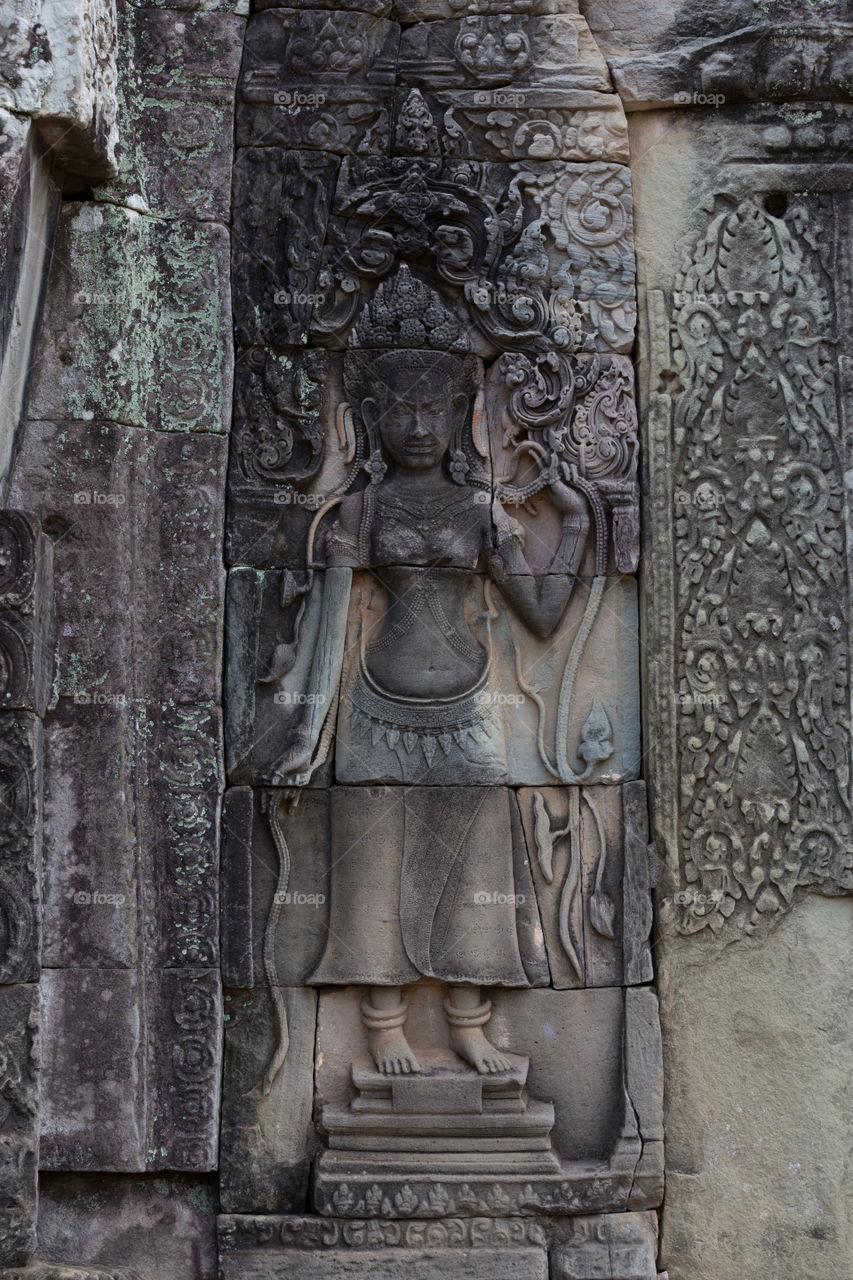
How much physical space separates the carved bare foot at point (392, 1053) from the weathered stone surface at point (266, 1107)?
260 millimetres

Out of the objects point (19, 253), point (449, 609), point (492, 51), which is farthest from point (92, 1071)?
point (492, 51)

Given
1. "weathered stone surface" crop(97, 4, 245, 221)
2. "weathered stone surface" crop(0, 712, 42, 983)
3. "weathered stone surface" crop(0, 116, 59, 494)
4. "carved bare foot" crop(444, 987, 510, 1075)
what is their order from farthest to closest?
"weathered stone surface" crop(97, 4, 245, 221) → "carved bare foot" crop(444, 987, 510, 1075) → "weathered stone surface" crop(0, 712, 42, 983) → "weathered stone surface" crop(0, 116, 59, 494)

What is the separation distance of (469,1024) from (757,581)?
6.97ft

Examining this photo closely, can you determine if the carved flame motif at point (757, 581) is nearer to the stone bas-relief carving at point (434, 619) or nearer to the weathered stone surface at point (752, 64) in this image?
the stone bas-relief carving at point (434, 619)

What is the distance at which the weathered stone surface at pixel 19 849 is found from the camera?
5387mm

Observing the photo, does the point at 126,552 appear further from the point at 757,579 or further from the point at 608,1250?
the point at 608,1250

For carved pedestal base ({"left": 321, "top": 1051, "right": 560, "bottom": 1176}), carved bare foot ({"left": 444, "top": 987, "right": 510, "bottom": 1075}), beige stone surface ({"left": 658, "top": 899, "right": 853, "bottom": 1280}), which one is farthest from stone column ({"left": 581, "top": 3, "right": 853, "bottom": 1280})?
carved bare foot ({"left": 444, "top": 987, "right": 510, "bottom": 1075})

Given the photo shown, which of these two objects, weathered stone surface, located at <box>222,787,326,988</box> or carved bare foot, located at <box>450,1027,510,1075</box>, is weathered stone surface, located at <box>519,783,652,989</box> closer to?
carved bare foot, located at <box>450,1027,510,1075</box>

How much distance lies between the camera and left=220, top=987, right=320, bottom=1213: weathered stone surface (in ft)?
19.0

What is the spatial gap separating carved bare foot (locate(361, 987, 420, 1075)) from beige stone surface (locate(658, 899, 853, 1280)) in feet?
3.44

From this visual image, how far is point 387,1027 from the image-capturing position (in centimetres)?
589

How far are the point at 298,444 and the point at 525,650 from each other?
126 centimetres

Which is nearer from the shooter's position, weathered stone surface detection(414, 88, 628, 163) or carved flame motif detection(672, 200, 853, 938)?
carved flame motif detection(672, 200, 853, 938)

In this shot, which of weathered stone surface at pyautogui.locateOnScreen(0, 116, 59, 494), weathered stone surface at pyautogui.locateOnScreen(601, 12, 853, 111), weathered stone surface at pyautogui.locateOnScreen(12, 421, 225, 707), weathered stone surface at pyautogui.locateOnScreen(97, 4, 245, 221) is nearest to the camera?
weathered stone surface at pyautogui.locateOnScreen(0, 116, 59, 494)
